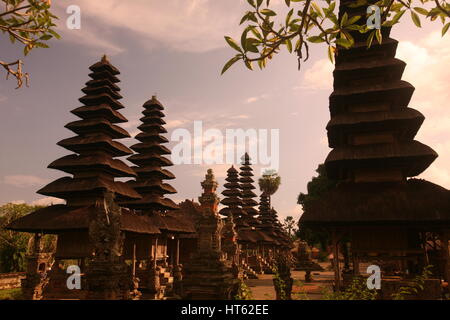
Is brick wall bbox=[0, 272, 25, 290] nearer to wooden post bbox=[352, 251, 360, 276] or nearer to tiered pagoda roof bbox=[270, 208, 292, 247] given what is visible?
wooden post bbox=[352, 251, 360, 276]

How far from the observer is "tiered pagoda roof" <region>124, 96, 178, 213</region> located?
26453 mm

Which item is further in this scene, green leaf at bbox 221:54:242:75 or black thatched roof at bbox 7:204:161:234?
black thatched roof at bbox 7:204:161:234

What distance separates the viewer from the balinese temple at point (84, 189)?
17.6 metres

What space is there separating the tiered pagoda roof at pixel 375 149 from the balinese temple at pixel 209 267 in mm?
4347

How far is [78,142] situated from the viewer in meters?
21.3

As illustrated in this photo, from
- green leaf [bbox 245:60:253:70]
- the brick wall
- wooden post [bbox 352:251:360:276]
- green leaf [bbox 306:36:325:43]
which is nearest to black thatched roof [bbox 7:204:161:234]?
the brick wall

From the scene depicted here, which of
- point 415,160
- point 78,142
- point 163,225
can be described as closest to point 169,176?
point 163,225

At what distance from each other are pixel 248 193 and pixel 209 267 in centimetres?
3441

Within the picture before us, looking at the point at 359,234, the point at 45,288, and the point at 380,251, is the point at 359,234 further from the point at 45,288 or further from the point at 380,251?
the point at 45,288

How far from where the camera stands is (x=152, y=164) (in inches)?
1102

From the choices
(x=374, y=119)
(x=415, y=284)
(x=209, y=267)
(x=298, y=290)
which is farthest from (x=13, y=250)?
(x=415, y=284)

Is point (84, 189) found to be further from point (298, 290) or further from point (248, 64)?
point (248, 64)

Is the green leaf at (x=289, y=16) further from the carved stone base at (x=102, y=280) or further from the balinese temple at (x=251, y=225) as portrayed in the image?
the balinese temple at (x=251, y=225)
